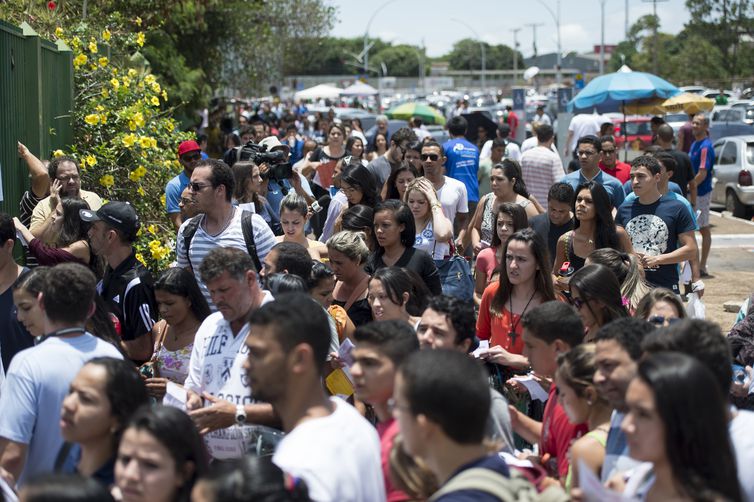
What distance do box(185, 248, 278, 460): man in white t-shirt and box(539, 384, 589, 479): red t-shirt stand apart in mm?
1206

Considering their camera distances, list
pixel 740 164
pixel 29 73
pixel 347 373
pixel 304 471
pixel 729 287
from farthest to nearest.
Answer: pixel 740 164 < pixel 729 287 < pixel 29 73 < pixel 347 373 < pixel 304 471

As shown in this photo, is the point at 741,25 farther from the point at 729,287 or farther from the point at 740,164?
the point at 729,287

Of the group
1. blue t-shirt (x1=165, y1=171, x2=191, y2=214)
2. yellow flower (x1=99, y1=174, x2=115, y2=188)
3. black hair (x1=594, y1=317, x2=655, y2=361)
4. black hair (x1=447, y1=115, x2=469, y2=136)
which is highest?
black hair (x1=447, y1=115, x2=469, y2=136)

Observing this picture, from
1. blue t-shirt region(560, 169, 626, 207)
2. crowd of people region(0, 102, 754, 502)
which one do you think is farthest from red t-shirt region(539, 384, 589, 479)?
blue t-shirt region(560, 169, 626, 207)

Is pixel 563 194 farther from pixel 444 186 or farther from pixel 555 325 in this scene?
pixel 555 325

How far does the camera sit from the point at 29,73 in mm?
8844

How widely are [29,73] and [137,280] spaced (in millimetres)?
3583

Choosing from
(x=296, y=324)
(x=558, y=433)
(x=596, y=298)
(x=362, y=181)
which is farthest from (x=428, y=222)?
(x=296, y=324)

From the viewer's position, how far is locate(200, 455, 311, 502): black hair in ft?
9.79

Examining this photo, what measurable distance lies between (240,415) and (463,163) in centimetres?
812

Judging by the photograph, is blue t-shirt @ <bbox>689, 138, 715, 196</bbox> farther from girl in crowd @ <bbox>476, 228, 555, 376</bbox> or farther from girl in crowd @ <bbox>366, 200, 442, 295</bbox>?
girl in crowd @ <bbox>476, 228, 555, 376</bbox>

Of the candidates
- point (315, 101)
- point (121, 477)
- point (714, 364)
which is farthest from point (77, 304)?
point (315, 101)

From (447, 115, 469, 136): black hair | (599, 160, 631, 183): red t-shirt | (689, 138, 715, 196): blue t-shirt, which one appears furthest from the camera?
(689, 138, 715, 196): blue t-shirt

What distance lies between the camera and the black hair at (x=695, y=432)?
298 centimetres
